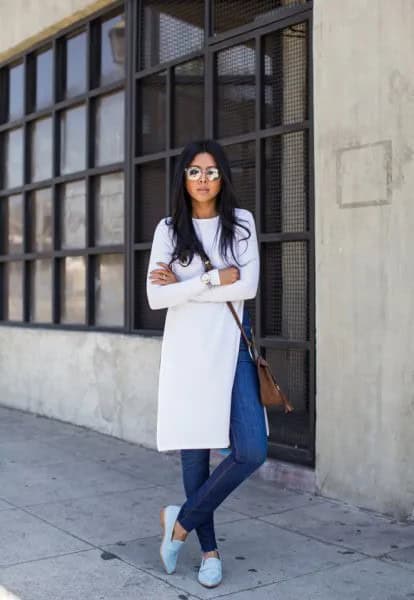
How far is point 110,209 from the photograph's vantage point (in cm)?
784

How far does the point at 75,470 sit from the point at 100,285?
2.29m

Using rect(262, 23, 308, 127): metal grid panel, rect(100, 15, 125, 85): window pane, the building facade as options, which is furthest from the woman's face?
rect(100, 15, 125, 85): window pane

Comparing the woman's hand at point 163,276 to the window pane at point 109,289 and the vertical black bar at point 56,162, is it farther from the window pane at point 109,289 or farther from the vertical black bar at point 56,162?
the vertical black bar at point 56,162

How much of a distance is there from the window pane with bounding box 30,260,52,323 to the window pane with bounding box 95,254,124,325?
0.98 m

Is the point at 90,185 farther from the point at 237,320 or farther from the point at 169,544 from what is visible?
the point at 169,544

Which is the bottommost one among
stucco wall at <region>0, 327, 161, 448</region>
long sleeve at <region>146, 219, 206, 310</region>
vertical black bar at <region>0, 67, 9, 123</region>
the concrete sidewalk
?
the concrete sidewalk

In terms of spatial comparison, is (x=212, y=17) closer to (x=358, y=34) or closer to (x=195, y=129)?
(x=195, y=129)

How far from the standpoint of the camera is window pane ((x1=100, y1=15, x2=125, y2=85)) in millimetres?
7699

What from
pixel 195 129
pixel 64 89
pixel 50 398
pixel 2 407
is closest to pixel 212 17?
pixel 195 129

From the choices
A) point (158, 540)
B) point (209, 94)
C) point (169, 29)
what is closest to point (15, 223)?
point (169, 29)

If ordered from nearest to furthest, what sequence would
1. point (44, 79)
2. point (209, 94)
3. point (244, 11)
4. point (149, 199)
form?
point (244, 11)
point (209, 94)
point (149, 199)
point (44, 79)

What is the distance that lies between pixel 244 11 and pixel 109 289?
2851mm

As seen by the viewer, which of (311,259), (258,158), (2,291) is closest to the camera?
(311,259)

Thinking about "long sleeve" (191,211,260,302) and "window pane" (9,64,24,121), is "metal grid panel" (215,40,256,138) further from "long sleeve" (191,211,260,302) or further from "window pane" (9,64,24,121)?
"window pane" (9,64,24,121)
